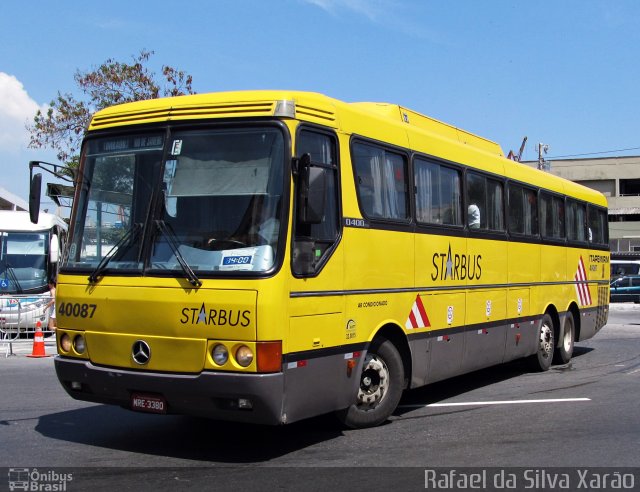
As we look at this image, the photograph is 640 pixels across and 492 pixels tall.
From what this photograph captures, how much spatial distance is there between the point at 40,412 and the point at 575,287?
9.85 meters

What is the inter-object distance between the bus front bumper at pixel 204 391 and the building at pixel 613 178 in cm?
6014

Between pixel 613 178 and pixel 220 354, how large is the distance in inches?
2491

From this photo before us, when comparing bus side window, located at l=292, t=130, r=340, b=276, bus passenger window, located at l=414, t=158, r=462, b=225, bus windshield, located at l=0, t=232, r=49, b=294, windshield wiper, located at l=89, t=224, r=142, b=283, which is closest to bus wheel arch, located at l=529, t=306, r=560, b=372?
bus passenger window, located at l=414, t=158, r=462, b=225

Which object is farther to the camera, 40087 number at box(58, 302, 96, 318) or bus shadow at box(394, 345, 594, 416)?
bus shadow at box(394, 345, 594, 416)

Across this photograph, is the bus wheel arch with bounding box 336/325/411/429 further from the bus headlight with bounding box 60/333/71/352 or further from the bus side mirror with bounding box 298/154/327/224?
the bus headlight with bounding box 60/333/71/352

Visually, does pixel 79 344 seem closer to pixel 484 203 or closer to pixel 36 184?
pixel 36 184

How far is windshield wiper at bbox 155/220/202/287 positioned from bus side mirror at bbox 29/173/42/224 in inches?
65.9

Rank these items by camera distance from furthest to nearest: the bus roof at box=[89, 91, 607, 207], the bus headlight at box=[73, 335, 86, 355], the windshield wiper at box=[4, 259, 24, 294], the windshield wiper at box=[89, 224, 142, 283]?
1. the windshield wiper at box=[4, 259, 24, 294]
2. the bus headlight at box=[73, 335, 86, 355]
3. the windshield wiper at box=[89, 224, 142, 283]
4. the bus roof at box=[89, 91, 607, 207]

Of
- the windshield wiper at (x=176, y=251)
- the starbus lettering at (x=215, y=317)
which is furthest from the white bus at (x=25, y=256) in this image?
the starbus lettering at (x=215, y=317)

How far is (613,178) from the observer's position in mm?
63562

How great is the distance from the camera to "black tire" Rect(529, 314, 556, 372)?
1271 cm

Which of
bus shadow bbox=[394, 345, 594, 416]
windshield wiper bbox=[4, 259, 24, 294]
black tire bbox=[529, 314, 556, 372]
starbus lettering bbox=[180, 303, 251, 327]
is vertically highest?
windshield wiper bbox=[4, 259, 24, 294]

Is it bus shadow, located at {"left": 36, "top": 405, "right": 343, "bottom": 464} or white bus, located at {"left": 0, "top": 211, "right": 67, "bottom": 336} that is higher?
white bus, located at {"left": 0, "top": 211, "right": 67, "bottom": 336}

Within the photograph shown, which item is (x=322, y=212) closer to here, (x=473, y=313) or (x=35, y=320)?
(x=473, y=313)
